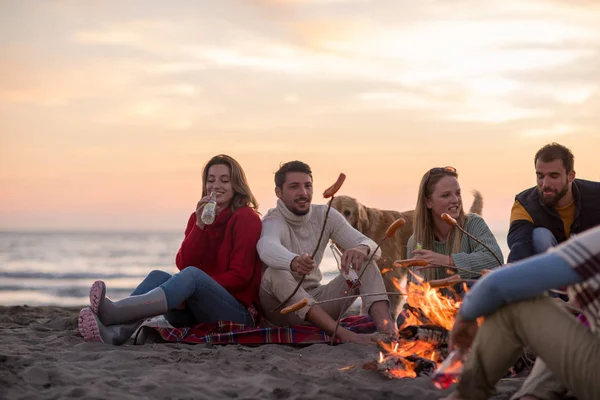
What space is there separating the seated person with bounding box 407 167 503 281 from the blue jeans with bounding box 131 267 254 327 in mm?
1463

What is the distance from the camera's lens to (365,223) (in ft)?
29.0

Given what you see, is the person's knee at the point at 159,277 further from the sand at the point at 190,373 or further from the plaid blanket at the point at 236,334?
the sand at the point at 190,373

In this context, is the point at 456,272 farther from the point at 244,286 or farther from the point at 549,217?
the point at 244,286

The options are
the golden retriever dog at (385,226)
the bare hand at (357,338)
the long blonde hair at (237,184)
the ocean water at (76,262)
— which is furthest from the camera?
the ocean water at (76,262)

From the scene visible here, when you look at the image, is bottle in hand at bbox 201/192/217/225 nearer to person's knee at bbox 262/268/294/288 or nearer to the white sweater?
the white sweater

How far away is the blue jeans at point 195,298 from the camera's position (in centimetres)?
562

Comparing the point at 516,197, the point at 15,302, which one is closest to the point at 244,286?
the point at 516,197

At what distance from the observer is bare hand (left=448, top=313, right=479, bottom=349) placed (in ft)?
9.58

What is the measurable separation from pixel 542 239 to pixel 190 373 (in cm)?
288

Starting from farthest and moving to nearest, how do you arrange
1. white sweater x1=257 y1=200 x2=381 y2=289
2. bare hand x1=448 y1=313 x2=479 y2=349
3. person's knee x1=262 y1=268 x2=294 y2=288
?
white sweater x1=257 y1=200 x2=381 y2=289 → person's knee x1=262 y1=268 x2=294 y2=288 → bare hand x1=448 y1=313 x2=479 y2=349

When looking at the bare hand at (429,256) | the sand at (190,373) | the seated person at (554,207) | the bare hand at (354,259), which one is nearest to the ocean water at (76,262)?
the bare hand at (354,259)

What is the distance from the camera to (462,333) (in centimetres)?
301

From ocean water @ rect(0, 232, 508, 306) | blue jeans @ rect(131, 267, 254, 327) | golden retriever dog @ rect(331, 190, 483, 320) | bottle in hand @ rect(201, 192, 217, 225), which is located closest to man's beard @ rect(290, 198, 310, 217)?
bottle in hand @ rect(201, 192, 217, 225)

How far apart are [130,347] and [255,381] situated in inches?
66.8
